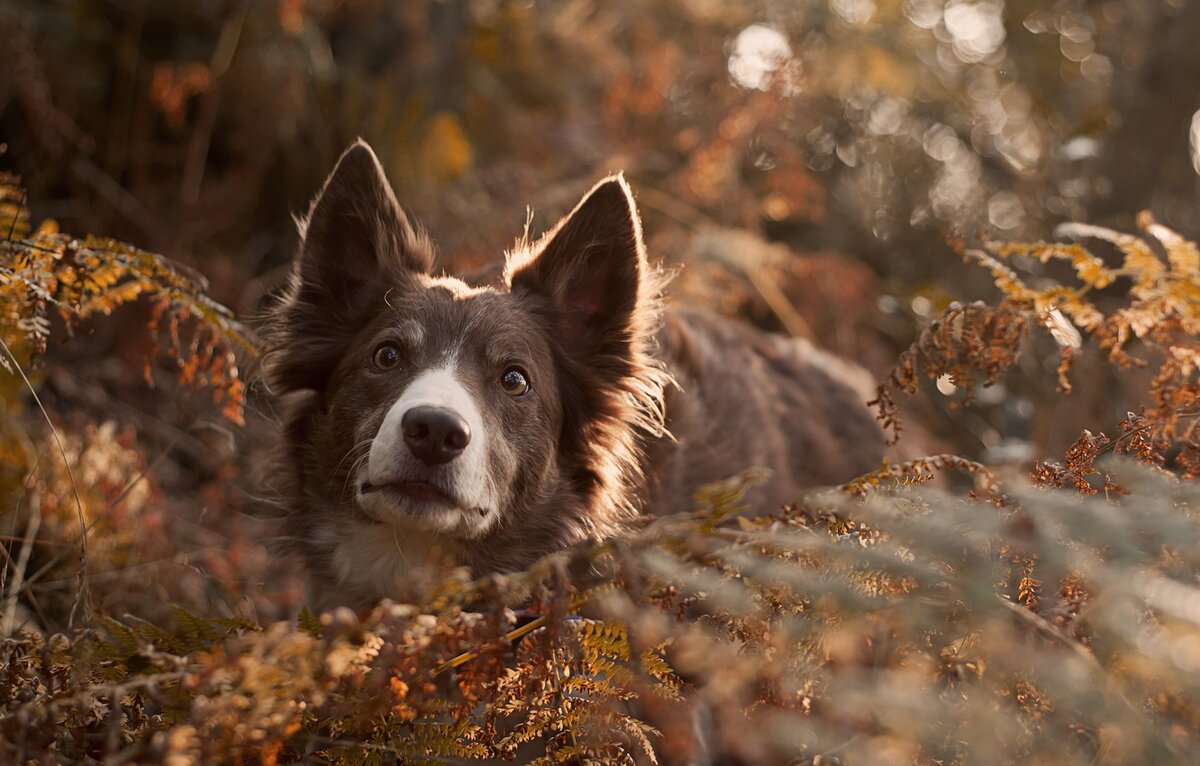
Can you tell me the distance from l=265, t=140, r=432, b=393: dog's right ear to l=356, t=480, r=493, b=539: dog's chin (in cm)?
88

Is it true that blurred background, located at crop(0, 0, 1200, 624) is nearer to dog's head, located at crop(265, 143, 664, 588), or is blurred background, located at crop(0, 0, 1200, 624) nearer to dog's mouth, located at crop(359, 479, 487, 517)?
dog's head, located at crop(265, 143, 664, 588)

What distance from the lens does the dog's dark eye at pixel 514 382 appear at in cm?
400

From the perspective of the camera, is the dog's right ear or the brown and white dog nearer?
the brown and white dog

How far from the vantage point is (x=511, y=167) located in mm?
6891

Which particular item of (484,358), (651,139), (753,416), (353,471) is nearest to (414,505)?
(353,471)

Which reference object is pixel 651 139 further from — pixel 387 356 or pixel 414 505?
pixel 414 505

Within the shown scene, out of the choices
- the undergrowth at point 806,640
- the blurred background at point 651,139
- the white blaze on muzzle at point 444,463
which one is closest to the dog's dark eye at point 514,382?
the white blaze on muzzle at point 444,463

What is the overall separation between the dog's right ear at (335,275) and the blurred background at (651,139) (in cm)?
94

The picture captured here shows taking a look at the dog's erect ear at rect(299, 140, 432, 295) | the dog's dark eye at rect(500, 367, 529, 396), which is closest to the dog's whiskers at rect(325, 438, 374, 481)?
the dog's dark eye at rect(500, 367, 529, 396)

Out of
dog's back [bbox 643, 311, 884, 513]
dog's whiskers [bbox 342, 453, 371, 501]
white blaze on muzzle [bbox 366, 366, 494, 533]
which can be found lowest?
dog's back [bbox 643, 311, 884, 513]

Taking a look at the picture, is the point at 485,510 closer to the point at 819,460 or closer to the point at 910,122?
the point at 819,460

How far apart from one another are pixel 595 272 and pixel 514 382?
2.07 feet

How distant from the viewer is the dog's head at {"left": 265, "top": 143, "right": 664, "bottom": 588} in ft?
12.9

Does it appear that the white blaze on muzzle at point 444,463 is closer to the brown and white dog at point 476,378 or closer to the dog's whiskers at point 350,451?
the brown and white dog at point 476,378
